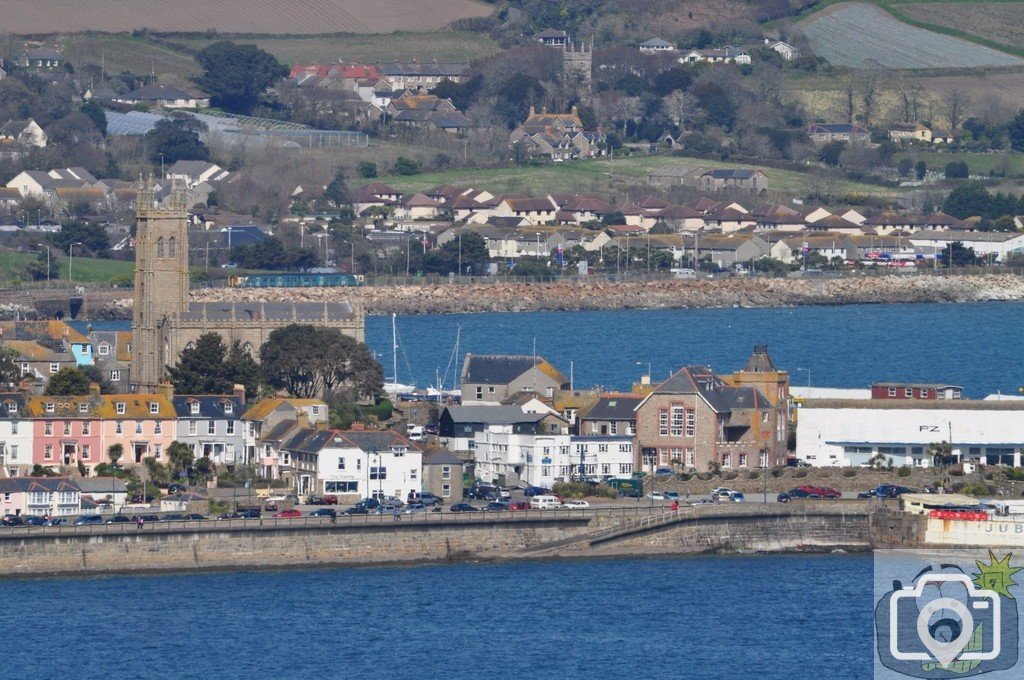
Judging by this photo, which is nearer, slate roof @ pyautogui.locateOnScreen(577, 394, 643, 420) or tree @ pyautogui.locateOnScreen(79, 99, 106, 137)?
slate roof @ pyautogui.locateOnScreen(577, 394, 643, 420)

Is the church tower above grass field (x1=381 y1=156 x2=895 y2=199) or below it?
below

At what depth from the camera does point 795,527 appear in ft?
213

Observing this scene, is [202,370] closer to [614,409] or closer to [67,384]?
[67,384]

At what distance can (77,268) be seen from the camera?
138750 mm

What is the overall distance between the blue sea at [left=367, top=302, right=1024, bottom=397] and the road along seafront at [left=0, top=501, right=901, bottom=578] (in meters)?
24.4

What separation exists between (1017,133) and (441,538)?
13380cm

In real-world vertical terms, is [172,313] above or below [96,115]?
below

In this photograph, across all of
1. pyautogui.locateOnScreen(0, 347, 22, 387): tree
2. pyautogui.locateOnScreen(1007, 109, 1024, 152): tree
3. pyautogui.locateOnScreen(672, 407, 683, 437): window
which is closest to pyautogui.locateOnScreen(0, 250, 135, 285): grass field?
pyautogui.locateOnScreen(0, 347, 22, 387): tree

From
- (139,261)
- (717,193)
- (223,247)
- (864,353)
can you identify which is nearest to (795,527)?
(139,261)

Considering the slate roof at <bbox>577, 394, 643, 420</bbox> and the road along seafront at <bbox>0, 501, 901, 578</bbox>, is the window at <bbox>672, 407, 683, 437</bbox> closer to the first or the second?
the slate roof at <bbox>577, 394, 643, 420</bbox>

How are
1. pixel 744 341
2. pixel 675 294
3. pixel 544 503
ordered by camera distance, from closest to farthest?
pixel 544 503, pixel 744 341, pixel 675 294

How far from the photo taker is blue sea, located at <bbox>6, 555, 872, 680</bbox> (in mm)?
54031

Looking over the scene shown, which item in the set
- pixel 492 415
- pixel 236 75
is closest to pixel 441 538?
pixel 492 415

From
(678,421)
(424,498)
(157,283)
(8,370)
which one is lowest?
(424,498)
